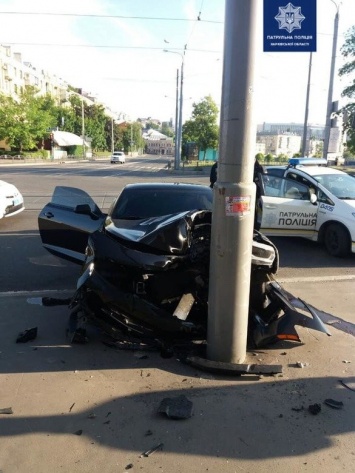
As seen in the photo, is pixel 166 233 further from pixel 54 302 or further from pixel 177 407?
pixel 54 302

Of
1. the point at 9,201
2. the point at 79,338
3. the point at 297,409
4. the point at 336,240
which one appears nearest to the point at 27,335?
the point at 79,338

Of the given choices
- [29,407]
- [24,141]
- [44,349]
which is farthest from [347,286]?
[24,141]

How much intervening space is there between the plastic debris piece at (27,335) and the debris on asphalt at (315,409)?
8.32 ft

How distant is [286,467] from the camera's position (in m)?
2.45

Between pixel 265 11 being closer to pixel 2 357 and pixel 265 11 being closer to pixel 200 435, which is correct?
pixel 200 435

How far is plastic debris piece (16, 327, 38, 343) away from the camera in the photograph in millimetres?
3945

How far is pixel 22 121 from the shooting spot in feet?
170

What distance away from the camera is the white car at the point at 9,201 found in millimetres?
9297

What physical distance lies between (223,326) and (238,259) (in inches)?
22.5

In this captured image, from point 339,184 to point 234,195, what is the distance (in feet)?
18.9

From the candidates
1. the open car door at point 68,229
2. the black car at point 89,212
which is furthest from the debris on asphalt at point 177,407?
the open car door at point 68,229

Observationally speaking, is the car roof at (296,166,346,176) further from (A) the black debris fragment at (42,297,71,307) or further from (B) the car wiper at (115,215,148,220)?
(A) the black debris fragment at (42,297,71,307)

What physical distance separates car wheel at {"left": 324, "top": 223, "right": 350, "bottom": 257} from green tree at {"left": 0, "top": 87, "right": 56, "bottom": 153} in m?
49.7

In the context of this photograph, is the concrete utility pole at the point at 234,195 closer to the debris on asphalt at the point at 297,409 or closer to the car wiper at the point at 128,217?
the debris on asphalt at the point at 297,409
